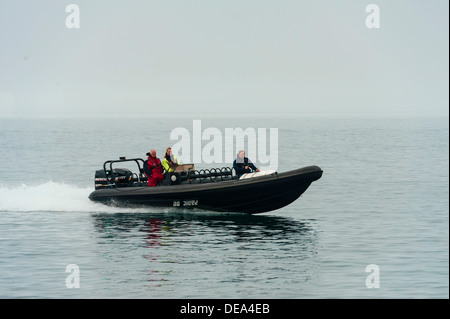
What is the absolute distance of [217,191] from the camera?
2570 centimetres

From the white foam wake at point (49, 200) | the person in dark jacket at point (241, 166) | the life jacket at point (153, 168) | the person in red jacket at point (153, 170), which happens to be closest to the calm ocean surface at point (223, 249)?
the white foam wake at point (49, 200)

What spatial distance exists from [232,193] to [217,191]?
440 mm

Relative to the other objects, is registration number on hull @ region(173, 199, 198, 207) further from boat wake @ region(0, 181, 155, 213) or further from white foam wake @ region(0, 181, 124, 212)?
white foam wake @ region(0, 181, 124, 212)

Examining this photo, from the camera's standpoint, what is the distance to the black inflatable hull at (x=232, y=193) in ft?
83.4

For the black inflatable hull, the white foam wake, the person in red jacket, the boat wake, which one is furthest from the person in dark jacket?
the white foam wake

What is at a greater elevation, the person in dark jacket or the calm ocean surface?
the person in dark jacket

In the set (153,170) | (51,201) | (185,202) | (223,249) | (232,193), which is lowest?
(223,249)

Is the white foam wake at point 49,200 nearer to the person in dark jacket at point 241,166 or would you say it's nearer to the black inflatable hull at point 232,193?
the black inflatable hull at point 232,193

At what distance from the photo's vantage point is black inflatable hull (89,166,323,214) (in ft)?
83.4

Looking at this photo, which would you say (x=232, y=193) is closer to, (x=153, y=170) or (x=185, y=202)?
(x=185, y=202)

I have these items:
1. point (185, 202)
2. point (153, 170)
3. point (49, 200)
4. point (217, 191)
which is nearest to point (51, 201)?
point (49, 200)

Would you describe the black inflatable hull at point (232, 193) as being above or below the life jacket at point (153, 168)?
below
